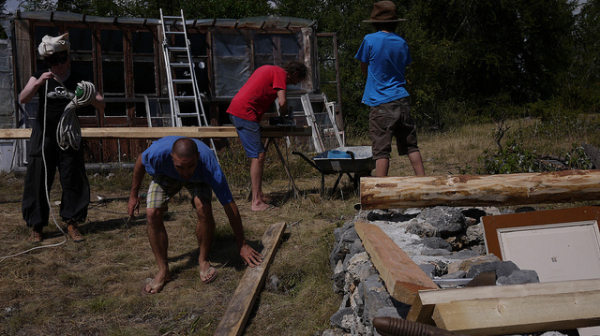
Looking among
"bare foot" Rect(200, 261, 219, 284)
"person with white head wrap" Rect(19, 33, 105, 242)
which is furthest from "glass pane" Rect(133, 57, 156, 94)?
"bare foot" Rect(200, 261, 219, 284)

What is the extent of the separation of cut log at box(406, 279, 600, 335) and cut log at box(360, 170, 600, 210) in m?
1.65

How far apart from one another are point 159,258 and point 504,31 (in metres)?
19.1

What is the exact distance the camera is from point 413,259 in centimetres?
309

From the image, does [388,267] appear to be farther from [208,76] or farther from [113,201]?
[208,76]

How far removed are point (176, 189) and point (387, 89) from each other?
86.7 inches

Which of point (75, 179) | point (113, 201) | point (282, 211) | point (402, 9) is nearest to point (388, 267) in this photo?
point (282, 211)

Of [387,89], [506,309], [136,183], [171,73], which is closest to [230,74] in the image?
[171,73]

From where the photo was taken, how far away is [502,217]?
3291mm

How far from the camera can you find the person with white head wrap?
15.3 feet

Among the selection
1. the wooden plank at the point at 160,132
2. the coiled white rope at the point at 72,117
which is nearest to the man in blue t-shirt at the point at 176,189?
the coiled white rope at the point at 72,117

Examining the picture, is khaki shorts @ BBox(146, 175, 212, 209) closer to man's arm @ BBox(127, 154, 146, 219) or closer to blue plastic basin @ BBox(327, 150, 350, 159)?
man's arm @ BBox(127, 154, 146, 219)

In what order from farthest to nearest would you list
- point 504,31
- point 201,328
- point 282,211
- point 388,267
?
point 504,31
point 282,211
point 201,328
point 388,267

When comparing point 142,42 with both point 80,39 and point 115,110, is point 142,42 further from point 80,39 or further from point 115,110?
point 115,110

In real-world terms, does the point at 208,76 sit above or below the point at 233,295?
above
